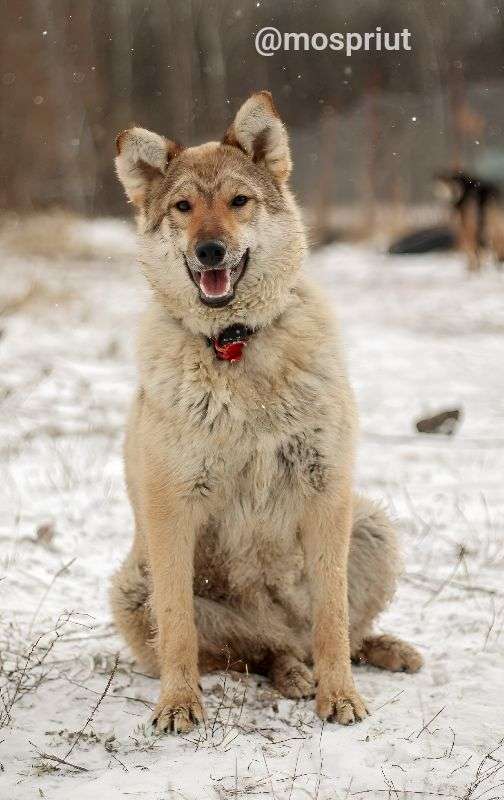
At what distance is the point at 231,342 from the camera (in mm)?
3418

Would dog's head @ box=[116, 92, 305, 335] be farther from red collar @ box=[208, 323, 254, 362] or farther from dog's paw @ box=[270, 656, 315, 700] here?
dog's paw @ box=[270, 656, 315, 700]

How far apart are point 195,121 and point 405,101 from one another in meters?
5.32

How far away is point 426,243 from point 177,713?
15846mm

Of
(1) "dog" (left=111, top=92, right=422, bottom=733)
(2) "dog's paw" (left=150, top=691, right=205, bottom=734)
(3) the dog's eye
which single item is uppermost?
(3) the dog's eye

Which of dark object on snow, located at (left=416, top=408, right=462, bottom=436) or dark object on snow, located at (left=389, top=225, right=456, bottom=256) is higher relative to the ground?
dark object on snow, located at (left=389, top=225, right=456, bottom=256)

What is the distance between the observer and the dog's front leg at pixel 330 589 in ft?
10.9

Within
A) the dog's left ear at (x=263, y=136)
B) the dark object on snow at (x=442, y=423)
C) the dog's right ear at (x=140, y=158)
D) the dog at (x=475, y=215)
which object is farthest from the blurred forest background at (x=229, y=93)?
the dog's right ear at (x=140, y=158)

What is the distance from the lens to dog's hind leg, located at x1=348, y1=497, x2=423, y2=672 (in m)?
3.74

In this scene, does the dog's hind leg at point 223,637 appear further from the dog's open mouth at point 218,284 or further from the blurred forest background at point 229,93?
the blurred forest background at point 229,93

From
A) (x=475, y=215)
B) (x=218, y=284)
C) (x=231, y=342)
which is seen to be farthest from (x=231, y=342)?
(x=475, y=215)

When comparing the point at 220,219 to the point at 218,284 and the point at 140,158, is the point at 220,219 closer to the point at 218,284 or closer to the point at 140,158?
the point at 218,284

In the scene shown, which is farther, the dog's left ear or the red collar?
the dog's left ear

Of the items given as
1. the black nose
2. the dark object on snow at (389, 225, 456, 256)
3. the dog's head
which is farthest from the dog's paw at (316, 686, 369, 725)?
the dark object on snow at (389, 225, 456, 256)

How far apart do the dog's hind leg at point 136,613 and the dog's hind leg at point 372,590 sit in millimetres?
866
